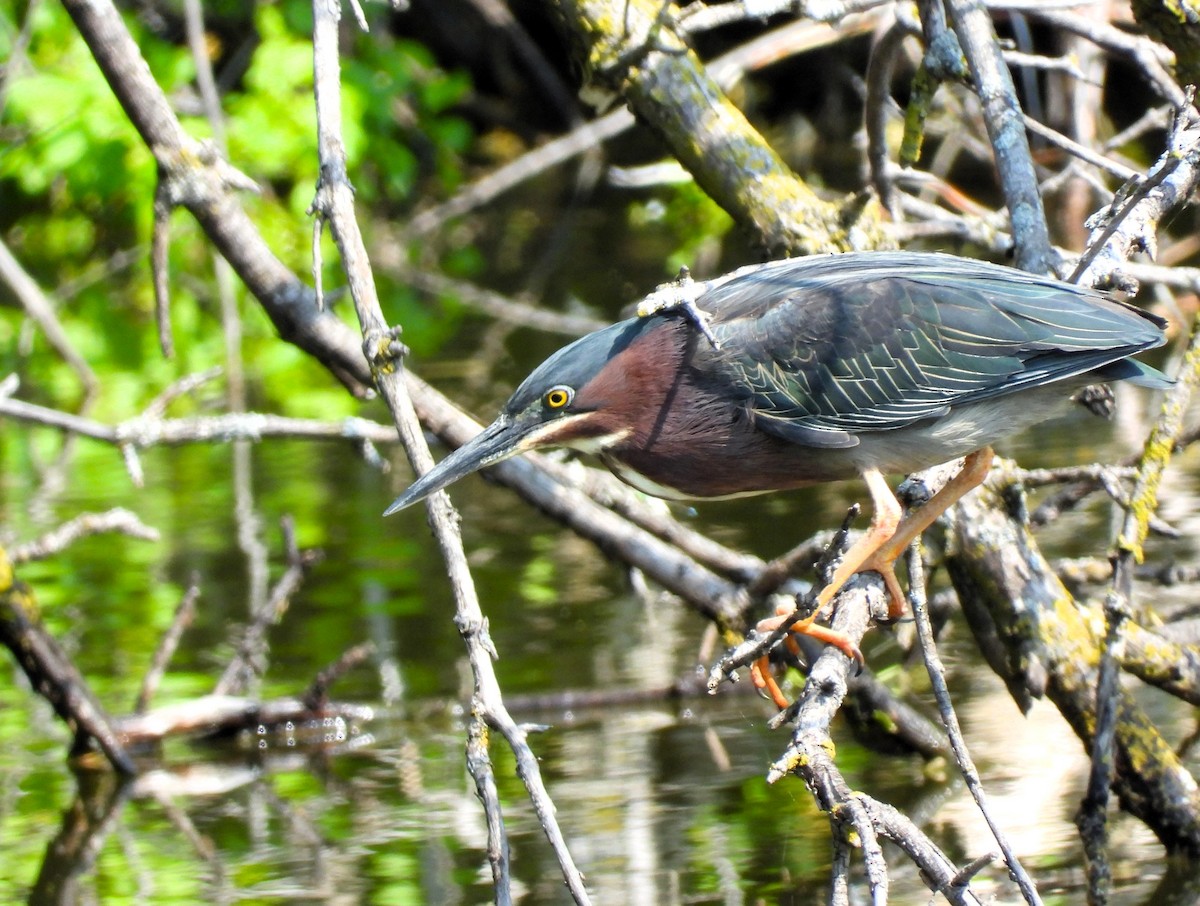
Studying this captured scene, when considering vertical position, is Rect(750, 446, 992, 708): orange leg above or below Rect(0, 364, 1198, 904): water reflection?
above

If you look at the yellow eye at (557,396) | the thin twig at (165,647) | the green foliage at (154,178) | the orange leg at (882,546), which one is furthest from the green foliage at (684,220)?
the thin twig at (165,647)

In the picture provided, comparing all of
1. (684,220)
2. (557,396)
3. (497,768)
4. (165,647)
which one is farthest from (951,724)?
(684,220)

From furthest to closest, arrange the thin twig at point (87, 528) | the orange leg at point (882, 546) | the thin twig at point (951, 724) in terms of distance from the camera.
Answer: the thin twig at point (87, 528) < the orange leg at point (882, 546) < the thin twig at point (951, 724)

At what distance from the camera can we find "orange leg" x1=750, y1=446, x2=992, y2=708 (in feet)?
10.3

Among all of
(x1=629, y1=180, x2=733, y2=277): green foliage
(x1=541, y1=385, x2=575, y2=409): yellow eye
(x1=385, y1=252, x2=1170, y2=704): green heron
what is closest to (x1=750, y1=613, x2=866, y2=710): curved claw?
(x1=385, y1=252, x2=1170, y2=704): green heron

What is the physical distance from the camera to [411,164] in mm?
12062

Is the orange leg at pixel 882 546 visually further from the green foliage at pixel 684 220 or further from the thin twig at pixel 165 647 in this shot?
the thin twig at pixel 165 647

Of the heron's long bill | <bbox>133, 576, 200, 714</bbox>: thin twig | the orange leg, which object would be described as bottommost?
<bbox>133, 576, 200, 714</bbox>: thin twig

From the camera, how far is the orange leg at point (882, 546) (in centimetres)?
315

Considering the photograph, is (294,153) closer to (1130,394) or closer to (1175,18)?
(1130,394)

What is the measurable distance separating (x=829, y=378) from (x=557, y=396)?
588 millimetres

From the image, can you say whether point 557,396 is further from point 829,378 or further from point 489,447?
point 829,378

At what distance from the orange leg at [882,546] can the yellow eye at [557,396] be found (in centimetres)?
61

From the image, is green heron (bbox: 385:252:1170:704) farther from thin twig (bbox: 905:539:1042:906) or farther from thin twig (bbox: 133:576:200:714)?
thin twig (bbox: 133:576:200:714)
